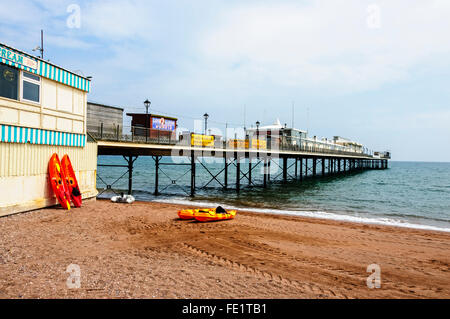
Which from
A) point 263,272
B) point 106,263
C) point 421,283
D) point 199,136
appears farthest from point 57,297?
point 199,136

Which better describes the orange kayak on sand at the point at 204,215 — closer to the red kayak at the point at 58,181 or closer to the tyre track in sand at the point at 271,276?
the tyre track in sand at the point at 271,276

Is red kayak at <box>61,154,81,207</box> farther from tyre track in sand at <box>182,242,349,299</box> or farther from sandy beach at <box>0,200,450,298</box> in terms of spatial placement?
tyre track in sand at <box>182,242,349,299</box>

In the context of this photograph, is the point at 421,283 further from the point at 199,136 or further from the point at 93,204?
the point at 199,136

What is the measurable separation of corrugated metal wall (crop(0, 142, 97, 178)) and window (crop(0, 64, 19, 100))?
187 centimetres

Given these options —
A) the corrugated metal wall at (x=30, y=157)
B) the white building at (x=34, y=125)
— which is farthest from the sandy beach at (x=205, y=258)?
the corrugated metal wall at (x=30, y=157)

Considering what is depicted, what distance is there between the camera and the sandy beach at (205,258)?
Answer: 6410mm

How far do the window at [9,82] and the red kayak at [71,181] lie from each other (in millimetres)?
3442

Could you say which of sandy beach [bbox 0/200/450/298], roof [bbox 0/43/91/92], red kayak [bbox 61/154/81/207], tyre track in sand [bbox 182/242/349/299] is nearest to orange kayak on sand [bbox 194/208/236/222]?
sandy beach [bbox 0/200/450/298]

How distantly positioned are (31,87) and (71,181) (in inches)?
175

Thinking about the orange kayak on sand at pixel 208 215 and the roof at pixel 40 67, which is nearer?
the roof at pixel 40 67

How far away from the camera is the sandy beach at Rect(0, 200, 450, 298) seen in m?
6.41

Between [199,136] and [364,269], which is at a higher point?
[199,136]

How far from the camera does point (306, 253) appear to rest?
9.69 meters
